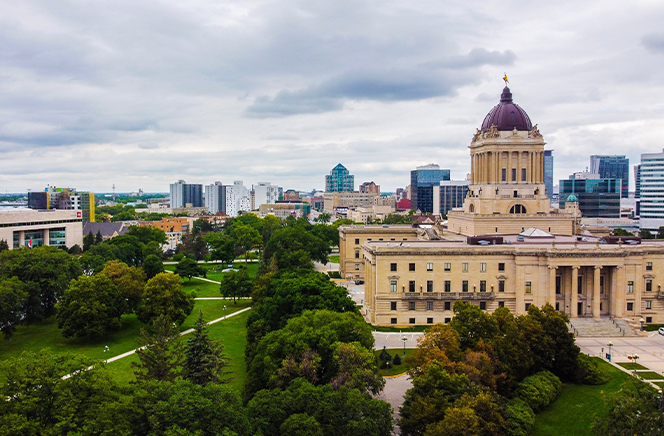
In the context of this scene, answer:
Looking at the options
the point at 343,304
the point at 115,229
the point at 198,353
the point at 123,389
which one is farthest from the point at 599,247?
the point at 115,229

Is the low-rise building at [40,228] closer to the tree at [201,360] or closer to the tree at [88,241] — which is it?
the tree at [88,241]

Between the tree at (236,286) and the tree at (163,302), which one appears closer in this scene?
the tree at (163,302)

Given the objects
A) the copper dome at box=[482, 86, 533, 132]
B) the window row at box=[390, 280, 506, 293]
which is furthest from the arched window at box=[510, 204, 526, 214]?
the window row at box=[390, 280, 506, 293]

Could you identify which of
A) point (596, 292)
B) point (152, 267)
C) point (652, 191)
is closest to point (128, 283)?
point (152, 267)

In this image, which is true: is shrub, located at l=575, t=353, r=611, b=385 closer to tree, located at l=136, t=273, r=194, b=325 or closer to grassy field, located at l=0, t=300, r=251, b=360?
tree, located at l=136, t=273, r=194, b=325

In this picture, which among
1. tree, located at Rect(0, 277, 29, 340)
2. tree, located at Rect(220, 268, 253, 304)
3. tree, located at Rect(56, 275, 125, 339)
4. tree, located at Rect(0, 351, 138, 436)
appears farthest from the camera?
tree, located at Rect(220, 268, 253, 304)

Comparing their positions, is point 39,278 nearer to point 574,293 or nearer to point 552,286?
point 552,286

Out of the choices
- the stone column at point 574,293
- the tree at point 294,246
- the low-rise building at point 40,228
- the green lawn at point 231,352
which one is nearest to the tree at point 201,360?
the green lawn at point 231,352
